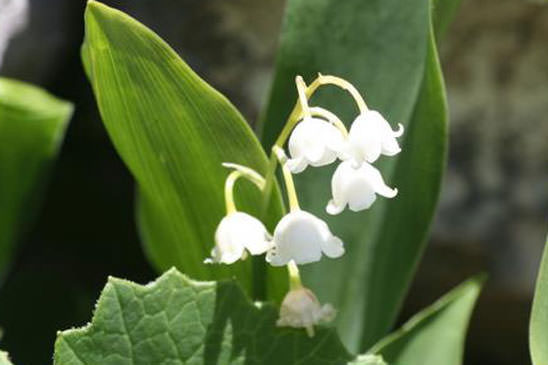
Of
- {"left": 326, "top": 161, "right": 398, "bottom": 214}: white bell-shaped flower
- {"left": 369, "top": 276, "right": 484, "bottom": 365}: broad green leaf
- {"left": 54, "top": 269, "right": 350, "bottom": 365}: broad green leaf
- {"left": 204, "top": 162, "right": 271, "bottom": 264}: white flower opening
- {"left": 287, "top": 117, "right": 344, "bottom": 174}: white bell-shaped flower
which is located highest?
{"left": 287, "top": 117, "right": 344, "bottom": 174}: white bell-shaped flower

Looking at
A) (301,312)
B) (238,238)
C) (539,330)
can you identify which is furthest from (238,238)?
(539,330)

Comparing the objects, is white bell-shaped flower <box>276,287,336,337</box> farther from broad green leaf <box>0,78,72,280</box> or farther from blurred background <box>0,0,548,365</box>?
blurred background <box>0,0,548,365</box>

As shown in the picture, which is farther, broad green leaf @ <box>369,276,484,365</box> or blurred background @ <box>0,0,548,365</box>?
blurred background @ <box>0,0,548,365</box>

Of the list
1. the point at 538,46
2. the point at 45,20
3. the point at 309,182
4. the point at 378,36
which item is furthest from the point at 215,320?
the point at 538,46

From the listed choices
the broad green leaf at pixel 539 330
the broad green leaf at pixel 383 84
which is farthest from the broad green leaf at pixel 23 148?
the broad green leaf at pixel 539 330

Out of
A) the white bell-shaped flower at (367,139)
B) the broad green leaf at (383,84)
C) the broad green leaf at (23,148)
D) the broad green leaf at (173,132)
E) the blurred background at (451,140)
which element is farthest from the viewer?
the blurred background at (451,140)

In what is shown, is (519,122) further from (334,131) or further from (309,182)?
(334,131)

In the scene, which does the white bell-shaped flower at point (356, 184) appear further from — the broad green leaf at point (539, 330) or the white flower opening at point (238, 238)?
the broad green leaf at point (539, 330)

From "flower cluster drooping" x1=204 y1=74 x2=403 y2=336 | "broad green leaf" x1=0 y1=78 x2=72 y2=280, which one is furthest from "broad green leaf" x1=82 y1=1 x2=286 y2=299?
"broad green leaf" x1=0 y1=78 x2=72 y2=280
